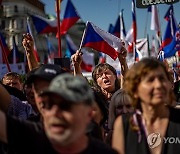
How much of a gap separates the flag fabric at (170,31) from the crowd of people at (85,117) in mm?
10112

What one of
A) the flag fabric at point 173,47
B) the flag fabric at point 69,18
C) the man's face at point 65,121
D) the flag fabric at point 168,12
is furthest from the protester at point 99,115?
the flag fabric at point 168,12

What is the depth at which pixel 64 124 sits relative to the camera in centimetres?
183

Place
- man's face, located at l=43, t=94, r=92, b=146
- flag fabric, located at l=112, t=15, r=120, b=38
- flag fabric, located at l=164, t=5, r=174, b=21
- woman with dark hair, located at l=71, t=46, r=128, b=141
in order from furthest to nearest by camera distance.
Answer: flag fabric, located at l=112, t=15, r=120, b=38, flag fabric, located at l=164, t=5, r=174, b=21, woman with dark hair, located at l=71, t=46, r=128, b=141, man's face, located at l=43, t=94, r=92, b=146

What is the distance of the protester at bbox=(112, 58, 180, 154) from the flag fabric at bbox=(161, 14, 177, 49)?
10.3m

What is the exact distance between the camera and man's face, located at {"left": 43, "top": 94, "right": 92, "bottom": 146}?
1.83 meters

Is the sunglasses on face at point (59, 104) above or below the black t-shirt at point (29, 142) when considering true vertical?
above

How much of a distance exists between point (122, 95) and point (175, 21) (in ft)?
36.7

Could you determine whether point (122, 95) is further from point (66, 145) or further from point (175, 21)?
point (175, 21)

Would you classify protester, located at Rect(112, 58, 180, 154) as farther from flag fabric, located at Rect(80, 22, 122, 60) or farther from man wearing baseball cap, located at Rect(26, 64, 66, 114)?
flag fabric, located at Rect(80, 22, 122, 60)

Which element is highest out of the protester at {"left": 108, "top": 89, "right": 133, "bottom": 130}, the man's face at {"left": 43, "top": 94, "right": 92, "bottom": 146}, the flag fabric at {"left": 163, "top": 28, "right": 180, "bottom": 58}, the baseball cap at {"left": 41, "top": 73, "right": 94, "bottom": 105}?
the flag fabric at {"left": 163, "top": 28, "right": 180, "bottom": 58}

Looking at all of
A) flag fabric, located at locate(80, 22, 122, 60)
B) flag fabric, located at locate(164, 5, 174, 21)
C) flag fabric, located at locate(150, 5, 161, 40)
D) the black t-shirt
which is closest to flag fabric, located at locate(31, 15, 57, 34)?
flag fabric, located at locate(150, 5, 161, 40)

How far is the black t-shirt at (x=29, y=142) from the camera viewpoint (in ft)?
6.52

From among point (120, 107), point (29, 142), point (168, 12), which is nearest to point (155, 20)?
point (168, 12)

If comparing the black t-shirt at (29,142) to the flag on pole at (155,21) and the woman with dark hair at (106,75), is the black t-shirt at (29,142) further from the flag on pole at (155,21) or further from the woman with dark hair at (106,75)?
the flag on pole at (155,21)
